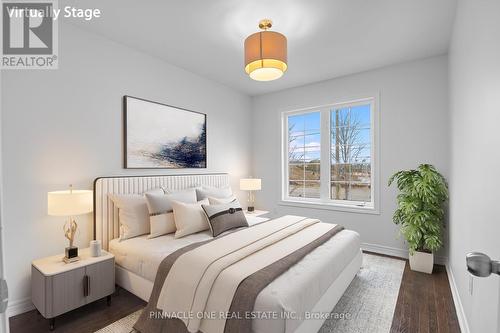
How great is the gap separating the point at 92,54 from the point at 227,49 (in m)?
1.53

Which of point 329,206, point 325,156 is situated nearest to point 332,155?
point 325,156

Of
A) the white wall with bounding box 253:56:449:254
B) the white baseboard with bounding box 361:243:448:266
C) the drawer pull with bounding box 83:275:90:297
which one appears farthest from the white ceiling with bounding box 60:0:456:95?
the white baseboard with bounding box 361:243:448:266

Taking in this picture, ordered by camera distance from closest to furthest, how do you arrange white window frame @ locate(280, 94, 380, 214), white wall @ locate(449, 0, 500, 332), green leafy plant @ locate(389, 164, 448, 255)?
white wall @ locate(449, 0, 500, 332), green leafy plant @ locate(389, 164, 448, 255), white window frame @ locate(280, 94, 380, 214)

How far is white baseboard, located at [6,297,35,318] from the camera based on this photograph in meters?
2.30

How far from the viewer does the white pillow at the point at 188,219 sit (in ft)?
9.11

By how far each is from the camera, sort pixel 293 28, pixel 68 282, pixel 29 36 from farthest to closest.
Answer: pixel 293 28, pixel 29 36, pixel 68 282

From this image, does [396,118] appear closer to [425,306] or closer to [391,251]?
[391,251]

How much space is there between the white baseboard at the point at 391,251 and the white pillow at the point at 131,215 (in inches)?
126

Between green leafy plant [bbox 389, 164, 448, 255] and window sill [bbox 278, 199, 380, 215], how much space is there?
26.6 inches

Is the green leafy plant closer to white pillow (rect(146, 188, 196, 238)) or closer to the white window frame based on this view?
the white window frame

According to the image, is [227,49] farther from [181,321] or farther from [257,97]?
[181,321]

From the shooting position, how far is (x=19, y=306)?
2338 millimetres

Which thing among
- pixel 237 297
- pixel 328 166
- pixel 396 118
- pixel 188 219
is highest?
pixel 396 118

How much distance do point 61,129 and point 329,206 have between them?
3.81 meters
